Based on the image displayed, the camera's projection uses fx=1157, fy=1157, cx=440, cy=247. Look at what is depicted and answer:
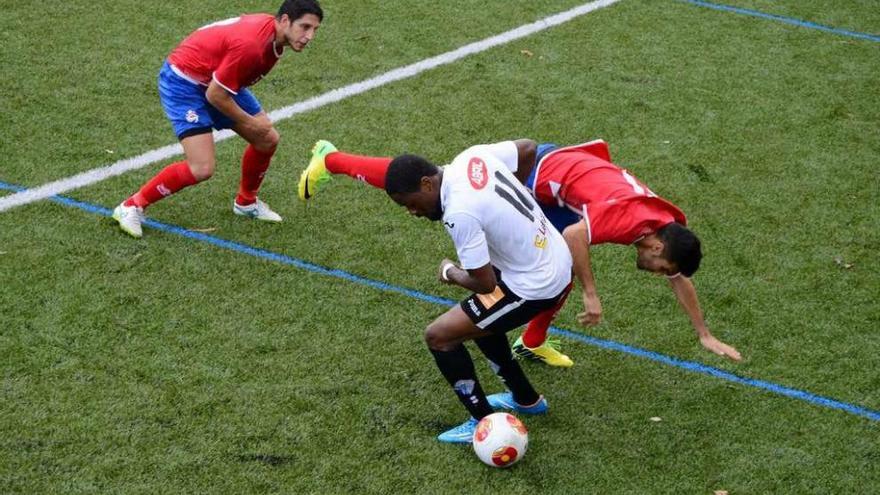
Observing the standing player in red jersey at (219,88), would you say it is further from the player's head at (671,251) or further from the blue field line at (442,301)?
the player's head at (671,251)

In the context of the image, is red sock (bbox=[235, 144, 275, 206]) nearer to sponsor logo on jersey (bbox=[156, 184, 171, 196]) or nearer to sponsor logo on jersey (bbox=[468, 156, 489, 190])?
sponsor logo on jersey (bbox=[156, 184, 171, 196])

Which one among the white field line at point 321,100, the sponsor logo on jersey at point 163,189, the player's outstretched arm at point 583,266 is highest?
the player's outstretched arm at point 583,266

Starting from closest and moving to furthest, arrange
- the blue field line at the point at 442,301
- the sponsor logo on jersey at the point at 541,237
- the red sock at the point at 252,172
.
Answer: the sponsor logo on jersey at the point at 541,237 < the blue field line at the point at 442,301 < the red sock at the point at 252,172

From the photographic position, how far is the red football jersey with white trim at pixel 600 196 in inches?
227

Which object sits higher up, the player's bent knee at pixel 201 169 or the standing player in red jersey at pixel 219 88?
the standing player in red jersey at pixel 219 88

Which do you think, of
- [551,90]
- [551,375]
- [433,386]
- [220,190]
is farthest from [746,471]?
[551,90]

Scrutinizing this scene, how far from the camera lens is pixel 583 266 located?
5719 millimetres

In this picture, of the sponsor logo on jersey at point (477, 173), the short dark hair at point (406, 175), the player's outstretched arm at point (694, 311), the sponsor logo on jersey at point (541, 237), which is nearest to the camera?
the short dark hair at point (406, 175)

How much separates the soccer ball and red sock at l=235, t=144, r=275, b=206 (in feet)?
8.91

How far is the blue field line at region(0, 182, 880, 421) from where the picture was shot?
643 centimetres

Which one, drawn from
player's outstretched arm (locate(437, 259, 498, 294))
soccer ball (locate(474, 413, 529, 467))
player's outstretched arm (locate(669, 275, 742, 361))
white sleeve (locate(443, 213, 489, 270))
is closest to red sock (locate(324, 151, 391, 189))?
player's outstretched arm (locate(437, 259, 498, 294))

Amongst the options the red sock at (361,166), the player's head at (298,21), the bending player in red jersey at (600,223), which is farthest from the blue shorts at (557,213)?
the player's head at (298,21)

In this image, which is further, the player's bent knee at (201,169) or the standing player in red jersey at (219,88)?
the player's bent knee at (201,169)

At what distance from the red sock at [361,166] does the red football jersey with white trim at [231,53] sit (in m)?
0.73
